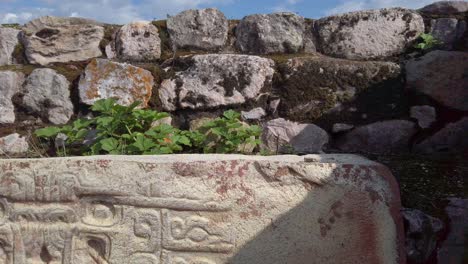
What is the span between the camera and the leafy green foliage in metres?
2.29

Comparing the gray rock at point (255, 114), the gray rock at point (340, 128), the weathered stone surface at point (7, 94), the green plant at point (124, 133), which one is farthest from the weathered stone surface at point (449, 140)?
the weathered stone surface at point (7, 94)

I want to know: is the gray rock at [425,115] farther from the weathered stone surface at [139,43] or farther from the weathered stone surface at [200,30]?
the weathered stone surface at [139,43]

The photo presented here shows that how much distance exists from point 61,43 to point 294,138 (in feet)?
4.32

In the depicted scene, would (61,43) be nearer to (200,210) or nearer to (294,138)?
(294,138)

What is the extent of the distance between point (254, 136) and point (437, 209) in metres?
0.88

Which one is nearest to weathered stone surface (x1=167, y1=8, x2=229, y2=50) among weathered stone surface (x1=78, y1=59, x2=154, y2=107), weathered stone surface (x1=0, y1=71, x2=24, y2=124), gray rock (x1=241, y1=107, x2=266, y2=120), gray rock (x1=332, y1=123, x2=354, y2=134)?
weathered stone surface (x1=78, y1=59, x2=154, y2=107)

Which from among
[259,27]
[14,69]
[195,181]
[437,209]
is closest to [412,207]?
[437,209]

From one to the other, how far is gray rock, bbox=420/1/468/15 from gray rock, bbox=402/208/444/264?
121cm

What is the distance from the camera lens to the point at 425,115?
2.38m

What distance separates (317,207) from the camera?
1.68 m

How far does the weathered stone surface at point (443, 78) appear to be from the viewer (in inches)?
92.8

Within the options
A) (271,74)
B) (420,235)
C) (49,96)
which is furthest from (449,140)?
(49,96)

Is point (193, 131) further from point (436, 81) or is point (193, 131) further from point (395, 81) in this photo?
point (436, 81)

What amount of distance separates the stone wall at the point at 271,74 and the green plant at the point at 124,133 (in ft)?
0.59
